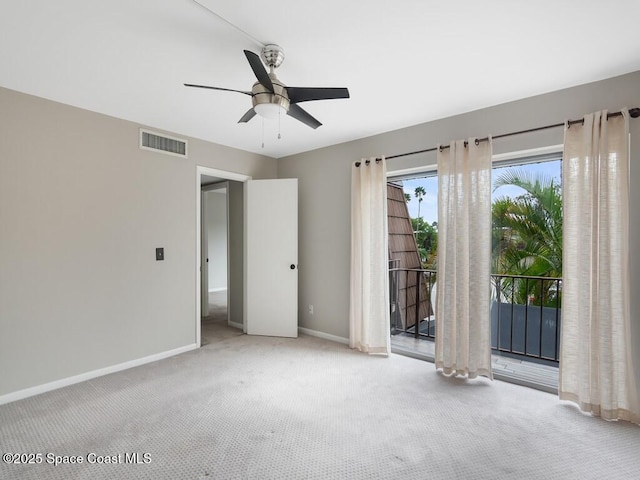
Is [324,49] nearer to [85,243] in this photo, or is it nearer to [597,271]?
[597,271]

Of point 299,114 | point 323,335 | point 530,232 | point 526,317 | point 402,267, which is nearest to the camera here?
point 299,114

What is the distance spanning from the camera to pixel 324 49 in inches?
80.5

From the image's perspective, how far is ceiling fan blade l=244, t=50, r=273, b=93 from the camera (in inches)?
65.2

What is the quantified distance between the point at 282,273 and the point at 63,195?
237 centimetres

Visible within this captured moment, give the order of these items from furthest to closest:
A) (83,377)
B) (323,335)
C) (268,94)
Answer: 1. (323,335)
2. (83,377)
3. (268,94)

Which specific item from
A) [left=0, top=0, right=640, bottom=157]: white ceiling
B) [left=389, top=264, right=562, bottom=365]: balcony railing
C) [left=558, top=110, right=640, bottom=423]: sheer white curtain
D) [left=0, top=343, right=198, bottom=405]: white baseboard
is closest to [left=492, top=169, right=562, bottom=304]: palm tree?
[left=389, top=264, right=562, bottom=365]: balcony railing

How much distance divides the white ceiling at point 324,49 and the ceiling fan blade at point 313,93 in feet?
0.91

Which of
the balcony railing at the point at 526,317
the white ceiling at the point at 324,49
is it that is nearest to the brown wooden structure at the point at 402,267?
the balcony railing at the point at 526,317

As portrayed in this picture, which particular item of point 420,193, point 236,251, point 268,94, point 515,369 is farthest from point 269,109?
point 515,369

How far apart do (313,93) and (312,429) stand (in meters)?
2.14

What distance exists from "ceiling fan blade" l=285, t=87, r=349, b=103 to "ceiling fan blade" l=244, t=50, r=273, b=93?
15cm

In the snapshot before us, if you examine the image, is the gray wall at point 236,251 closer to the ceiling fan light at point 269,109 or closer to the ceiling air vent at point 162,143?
the ceiling air vent at point 162,143

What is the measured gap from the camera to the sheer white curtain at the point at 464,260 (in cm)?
285

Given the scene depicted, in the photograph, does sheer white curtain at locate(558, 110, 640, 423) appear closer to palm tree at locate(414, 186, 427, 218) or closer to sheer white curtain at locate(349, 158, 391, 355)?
palm tree at locate(414, 186, 427, 218)
